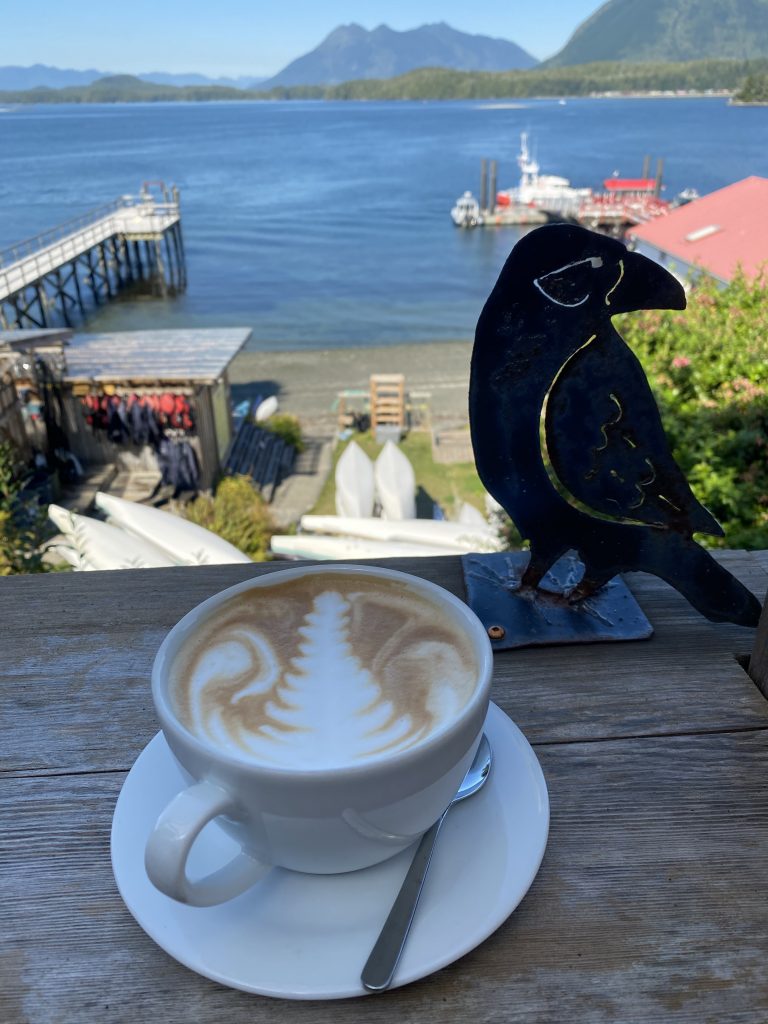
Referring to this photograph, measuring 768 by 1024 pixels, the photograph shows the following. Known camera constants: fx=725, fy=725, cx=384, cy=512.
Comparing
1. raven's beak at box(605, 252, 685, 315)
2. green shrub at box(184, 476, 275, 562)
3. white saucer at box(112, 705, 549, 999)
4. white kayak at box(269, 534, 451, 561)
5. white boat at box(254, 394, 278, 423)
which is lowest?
white boat at box(254, 394, 278, 423)

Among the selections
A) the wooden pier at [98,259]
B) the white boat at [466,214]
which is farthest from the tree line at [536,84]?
the wooden pier at [98,259]

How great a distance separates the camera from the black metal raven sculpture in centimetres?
101

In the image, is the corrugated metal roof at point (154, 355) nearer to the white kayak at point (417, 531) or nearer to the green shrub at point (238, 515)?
the green shrub at point (238, 515)

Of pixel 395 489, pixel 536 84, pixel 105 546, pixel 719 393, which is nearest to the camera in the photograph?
pixel 719 393

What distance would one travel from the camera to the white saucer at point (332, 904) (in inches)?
22.0

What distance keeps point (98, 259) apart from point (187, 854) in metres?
28.1

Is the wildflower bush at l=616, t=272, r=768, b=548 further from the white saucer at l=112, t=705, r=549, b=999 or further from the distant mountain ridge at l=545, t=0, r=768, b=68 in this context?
the distant mountain ridge at l=545, t=0, r=768, b=68

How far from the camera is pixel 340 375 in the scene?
1609 centimetres

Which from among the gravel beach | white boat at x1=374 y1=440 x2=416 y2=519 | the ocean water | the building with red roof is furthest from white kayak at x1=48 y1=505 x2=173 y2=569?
the ocean water

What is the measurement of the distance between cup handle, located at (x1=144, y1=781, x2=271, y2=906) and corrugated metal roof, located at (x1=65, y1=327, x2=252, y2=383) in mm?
8826

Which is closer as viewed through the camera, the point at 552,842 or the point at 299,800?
the point at 299,800

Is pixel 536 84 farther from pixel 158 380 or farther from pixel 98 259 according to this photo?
pixel 158 380

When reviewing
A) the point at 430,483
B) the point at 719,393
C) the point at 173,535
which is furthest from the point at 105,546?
the point at 430,483

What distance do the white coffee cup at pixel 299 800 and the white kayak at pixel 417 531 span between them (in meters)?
4.80
